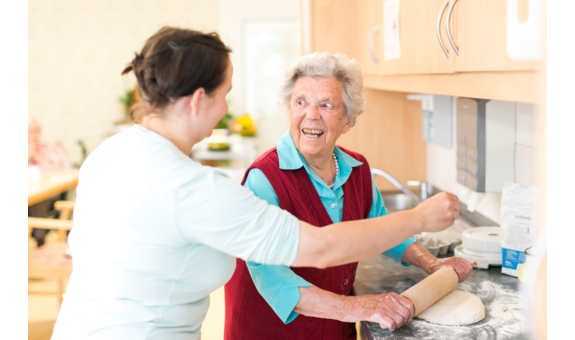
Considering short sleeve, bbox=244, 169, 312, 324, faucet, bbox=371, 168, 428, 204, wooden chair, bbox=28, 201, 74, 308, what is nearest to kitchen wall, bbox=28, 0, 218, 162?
wooden chair, bbox=28, 201, 74, 308

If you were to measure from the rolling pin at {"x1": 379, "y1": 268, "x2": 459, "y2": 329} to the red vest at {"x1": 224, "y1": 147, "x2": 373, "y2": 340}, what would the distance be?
0.23 meters

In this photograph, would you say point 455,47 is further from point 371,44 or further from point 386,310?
point 371,44

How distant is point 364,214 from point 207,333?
6.05ft

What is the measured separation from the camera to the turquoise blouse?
4.08 feet

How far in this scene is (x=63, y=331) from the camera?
1.02 m

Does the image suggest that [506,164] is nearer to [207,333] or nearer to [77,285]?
[77,285]

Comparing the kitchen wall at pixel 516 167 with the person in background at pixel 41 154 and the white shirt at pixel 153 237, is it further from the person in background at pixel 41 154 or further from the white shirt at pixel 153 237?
the person in background at pixel 41 154

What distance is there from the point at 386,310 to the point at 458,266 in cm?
38

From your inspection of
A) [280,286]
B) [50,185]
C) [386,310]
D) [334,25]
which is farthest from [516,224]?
[50,185]

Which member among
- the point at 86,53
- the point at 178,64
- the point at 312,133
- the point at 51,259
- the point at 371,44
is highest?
the point at 86,53

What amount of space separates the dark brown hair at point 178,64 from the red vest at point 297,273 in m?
0.43

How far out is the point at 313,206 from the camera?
4.61 feet
